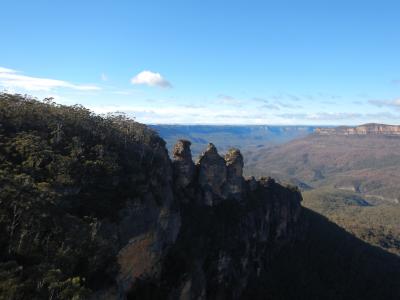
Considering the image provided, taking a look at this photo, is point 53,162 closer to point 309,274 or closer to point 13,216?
point 13,216

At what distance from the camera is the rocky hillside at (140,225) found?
119 feet

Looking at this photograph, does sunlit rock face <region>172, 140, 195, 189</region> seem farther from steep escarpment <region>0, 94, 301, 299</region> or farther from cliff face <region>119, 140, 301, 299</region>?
steep escarpment <region>0, 94, 301, 299</region>

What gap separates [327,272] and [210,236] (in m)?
42.2

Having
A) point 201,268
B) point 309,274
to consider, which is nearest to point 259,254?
point 309,274

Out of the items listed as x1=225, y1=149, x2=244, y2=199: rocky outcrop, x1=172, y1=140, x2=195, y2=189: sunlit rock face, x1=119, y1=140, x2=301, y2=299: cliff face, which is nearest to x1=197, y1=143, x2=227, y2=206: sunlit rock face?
x1=119, y1=140, x2=301, y2=299: cliff face

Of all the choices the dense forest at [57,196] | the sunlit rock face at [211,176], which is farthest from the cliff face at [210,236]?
the dense forest at [57,196]

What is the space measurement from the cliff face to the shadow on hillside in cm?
359

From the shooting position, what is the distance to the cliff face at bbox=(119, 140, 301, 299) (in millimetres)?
51969

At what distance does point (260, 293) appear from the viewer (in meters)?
81.3

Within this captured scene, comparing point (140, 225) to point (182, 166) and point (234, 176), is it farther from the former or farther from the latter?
point (234, 176)

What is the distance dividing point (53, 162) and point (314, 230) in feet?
302

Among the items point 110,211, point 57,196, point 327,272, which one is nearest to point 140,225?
point 110,211

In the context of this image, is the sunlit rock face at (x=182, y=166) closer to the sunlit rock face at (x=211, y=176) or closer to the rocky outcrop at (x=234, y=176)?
the sunlit rock face at (x=211, y=176)

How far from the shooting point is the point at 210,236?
73.4m
